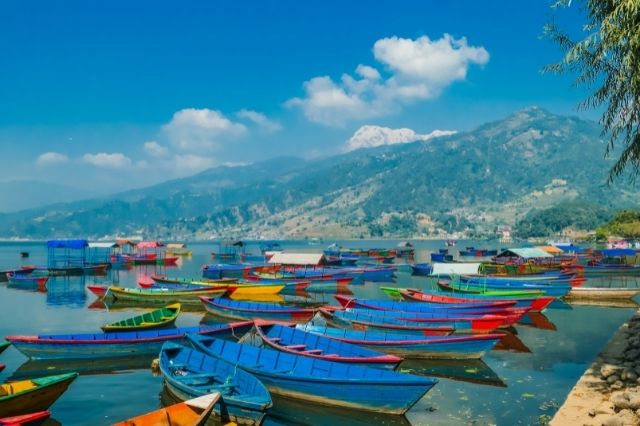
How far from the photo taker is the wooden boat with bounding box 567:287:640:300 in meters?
48.6

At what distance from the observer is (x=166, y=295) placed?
48625 mm

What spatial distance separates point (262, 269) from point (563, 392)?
58065 mm

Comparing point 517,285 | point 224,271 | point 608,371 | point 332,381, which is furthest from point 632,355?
point 224,271

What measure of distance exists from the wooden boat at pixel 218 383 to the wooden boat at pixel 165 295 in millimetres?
26327

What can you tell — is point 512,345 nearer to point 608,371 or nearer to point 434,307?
point 434,307

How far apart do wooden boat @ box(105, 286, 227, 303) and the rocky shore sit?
32.5 metres

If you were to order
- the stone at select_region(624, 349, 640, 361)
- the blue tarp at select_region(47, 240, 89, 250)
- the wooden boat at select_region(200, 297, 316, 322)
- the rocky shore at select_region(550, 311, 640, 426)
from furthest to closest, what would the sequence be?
the blue tarp at select_region(47, 240, 89, 250) → the wooden boat at select_region(200, 297, 316, 322) → the stone at select_region(624, 349, 640, 361) → the rocky shore at select_region(550, 311, 640, 426)

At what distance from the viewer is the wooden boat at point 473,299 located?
125 ft

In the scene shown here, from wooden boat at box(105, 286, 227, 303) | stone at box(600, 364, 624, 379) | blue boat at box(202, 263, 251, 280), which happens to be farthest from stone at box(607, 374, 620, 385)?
blue boat at box(202, 263, 251, 280)

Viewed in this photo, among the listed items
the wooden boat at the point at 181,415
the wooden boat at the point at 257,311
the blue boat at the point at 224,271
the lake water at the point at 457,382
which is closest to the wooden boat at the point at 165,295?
the wooden boat at the point at 257,311

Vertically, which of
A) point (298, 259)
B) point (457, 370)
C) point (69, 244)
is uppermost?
point (69, 244)

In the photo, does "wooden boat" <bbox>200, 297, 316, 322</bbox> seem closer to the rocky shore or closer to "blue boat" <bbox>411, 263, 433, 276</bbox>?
the rocky shore

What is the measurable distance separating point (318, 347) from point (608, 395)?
1116 cm

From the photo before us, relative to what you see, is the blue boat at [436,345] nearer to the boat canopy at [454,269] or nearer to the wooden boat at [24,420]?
the wooden boat at [24,420]
